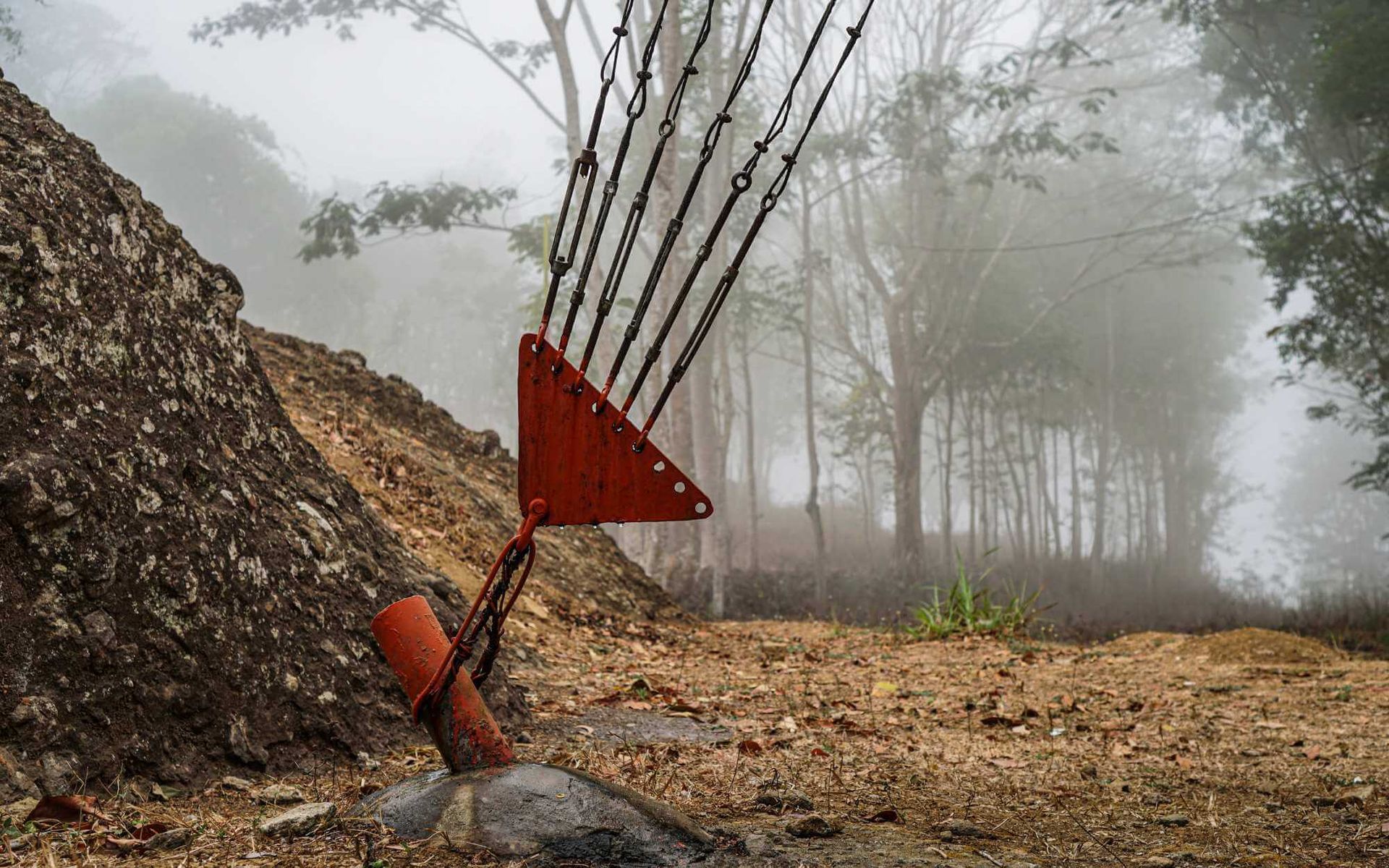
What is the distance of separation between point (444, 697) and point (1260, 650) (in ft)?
20.2

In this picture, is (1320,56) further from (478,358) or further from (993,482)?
(478,358)

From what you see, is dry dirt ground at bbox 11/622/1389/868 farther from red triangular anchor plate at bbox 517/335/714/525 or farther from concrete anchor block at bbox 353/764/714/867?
red triangular anchor plate at bbox 517/335/714/525

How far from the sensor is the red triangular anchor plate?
2154mm

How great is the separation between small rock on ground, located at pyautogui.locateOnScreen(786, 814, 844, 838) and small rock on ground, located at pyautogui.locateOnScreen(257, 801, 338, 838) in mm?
1066

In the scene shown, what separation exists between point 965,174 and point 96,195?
23.6 m

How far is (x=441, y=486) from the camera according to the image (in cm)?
754

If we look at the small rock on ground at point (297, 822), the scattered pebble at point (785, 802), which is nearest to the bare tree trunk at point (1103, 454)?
the scattered pebble at point (785, 802)

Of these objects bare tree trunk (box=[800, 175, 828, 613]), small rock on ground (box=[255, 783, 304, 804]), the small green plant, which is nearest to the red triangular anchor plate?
small rock on ground (box=[255, 783, 304, 804])

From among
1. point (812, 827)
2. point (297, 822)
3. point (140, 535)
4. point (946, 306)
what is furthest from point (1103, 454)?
point (297, 822)

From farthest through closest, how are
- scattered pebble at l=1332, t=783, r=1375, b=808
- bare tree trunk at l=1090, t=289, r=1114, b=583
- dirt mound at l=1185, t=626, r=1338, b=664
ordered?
bare tree trunk at l=1090, t=289, r=1114, b=583
dirt mound at l=1185, t=626, r=1338, b=664
scattered pebble at l=1332, t=783, r=1375, b=808

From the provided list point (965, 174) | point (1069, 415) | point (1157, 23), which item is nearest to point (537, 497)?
point (965, 174)

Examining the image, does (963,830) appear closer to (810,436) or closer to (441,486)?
(441,486)

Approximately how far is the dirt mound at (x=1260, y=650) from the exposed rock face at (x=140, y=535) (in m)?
5.67

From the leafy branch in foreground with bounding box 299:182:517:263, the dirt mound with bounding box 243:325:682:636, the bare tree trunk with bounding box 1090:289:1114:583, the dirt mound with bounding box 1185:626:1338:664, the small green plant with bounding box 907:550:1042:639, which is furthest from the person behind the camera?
the bare tree trunk with bounding box 1090:289:1114:583
